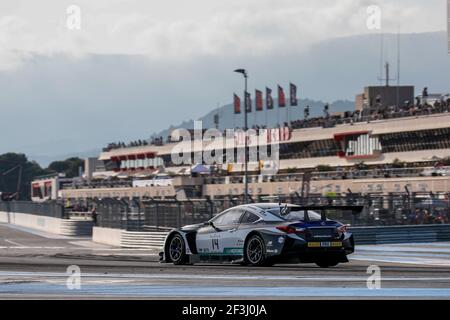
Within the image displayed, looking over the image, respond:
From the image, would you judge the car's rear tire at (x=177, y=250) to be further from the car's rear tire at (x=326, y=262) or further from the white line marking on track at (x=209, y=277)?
the white line marking on track at (x=209, y=277)

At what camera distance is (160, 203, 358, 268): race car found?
18.9 meters

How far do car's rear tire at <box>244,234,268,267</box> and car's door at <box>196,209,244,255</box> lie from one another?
271 millimetres

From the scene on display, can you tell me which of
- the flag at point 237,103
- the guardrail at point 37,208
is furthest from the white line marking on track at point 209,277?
the flag at point 237,103

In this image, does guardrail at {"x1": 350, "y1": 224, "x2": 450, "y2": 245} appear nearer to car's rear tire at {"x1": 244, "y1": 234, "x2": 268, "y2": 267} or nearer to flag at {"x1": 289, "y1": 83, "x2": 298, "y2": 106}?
car's rear tire at {"x1": 244, "y1": 234, "x2": 268, "y2": 267}

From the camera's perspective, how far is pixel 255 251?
63.7 feet

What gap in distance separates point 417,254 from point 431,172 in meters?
37.0

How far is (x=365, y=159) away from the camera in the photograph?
284 feet

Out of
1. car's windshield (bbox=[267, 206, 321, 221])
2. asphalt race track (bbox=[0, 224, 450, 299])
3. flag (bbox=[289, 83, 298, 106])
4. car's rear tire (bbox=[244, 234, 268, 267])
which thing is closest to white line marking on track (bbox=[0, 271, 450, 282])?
asphalt race track (bbox=[0, 224, 450, 299])

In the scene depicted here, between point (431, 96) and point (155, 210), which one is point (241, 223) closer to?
point (155, 210)

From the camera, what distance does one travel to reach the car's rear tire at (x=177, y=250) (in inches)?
818

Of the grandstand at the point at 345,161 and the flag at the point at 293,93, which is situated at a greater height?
the flag at the point at 293,93
